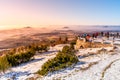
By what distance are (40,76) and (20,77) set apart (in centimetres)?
312

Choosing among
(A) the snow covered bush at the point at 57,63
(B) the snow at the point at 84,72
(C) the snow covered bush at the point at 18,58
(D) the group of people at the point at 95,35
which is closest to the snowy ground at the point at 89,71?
(B) the snow at the point at 84,72

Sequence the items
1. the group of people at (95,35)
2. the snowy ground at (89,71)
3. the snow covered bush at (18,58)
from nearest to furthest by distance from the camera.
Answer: the snowy ground at (89,71)
the snow covered bush at (18,58)
the group of people at (95,35)

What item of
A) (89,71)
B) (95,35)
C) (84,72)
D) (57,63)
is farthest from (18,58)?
(95,35)

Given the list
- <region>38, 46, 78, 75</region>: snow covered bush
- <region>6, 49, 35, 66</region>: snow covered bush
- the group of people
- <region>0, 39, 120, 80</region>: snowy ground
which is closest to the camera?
<region>0, 39, 120, 80</region>: snowy ground

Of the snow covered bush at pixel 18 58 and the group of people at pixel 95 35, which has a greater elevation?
the group of people at pixel 95 35

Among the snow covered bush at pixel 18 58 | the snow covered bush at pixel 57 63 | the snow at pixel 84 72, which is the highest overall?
the snow covered bush at pixel 57 63

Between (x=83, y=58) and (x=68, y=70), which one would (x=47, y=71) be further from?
(x=83, y=58)

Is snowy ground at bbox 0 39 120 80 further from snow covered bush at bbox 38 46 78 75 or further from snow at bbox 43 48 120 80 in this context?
snow covered bush at bbox 38 46 78 75

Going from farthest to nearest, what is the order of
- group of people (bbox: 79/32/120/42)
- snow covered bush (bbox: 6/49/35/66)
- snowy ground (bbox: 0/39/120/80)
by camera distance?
group of people (bbox: 79/32/120/42)
snow covered bush (bbox: 6/49/35/66)
snowy ground (bbox: 0/39/120/80)

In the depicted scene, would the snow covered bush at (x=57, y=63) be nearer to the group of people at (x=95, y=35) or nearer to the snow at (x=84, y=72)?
the snow at (x=84, y=72)

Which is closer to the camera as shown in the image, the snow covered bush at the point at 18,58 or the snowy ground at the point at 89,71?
the snowy ground at the point at 89,71

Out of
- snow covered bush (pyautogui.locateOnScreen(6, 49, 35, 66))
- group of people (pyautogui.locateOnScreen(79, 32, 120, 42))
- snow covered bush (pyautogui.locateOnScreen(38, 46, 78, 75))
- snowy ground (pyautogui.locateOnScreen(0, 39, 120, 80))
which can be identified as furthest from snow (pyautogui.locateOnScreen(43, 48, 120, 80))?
group of people (pyautogui.locateOnScreen(79, 32, 120, 42))

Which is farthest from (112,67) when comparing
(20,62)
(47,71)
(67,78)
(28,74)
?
(20,62)

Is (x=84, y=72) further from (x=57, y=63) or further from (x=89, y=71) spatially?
(x=57, y=63)
